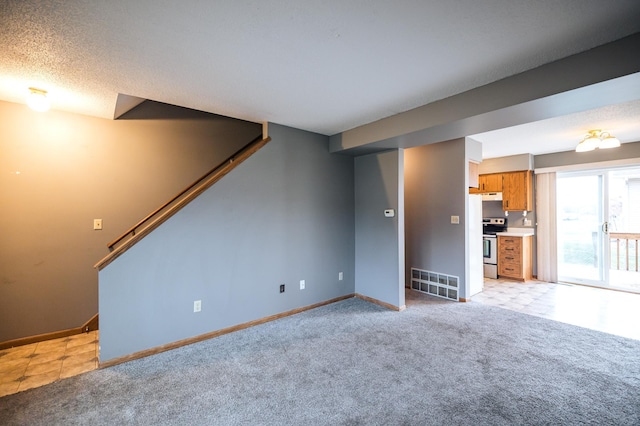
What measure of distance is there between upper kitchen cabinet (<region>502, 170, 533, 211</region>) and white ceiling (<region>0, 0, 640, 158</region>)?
4.31 m

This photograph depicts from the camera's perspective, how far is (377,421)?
5.92 ft

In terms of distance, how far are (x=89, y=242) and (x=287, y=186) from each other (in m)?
2.49

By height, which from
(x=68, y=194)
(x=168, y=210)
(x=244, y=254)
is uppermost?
(x=68, y=194)

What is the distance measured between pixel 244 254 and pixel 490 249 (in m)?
5.31

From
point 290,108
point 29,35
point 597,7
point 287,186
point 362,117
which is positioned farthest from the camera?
→ point 287,186

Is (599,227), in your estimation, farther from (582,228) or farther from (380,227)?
(380,227)

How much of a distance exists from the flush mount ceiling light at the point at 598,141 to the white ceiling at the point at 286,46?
2.72m

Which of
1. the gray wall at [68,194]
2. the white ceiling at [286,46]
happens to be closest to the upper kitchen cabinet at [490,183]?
the white ceiling at [286,46]

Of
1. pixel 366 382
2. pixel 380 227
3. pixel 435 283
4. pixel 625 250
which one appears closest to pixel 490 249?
pixel 435 283

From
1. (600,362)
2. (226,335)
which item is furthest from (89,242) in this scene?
(600,362)

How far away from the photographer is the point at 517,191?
5773 mm

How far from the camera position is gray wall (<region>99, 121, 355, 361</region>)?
2.67m

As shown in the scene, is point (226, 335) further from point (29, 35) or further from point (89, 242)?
point (29, 35)

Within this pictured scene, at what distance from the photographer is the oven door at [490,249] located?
586cm
